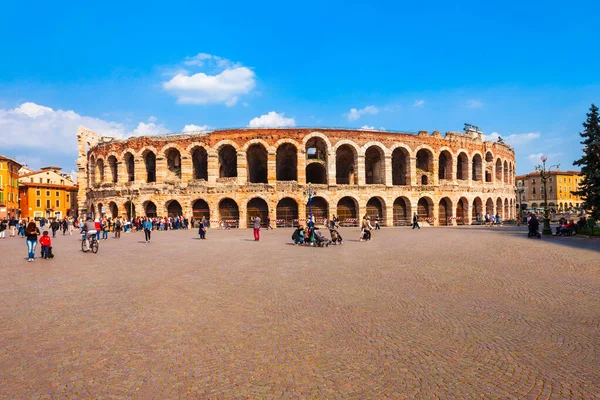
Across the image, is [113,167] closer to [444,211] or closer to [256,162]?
[256,162]

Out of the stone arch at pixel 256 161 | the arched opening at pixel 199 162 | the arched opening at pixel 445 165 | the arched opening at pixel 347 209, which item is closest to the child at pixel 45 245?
the stone arch at pixel 256 161

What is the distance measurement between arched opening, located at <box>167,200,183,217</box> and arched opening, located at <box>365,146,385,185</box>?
2122 centimetres

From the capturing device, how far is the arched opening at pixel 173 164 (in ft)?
113

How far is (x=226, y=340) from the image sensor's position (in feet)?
16.3

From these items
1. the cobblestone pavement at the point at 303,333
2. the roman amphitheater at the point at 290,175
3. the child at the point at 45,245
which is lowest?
the cobblestone pavement at the point at 303,333

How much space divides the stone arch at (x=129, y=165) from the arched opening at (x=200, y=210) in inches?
347

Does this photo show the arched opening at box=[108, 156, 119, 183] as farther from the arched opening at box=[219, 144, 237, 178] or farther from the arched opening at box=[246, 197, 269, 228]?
the arched opening at box=[246, 197, 269, 228]

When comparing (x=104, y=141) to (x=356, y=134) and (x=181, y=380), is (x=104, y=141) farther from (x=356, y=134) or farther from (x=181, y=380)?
(x=181, y=380)

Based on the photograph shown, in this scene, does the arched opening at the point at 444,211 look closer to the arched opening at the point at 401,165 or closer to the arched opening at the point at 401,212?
the arched opening at the point at 401,212

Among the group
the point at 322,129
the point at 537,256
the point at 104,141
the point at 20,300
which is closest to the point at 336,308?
the point at 20,300

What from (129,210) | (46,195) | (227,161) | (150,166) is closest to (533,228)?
(227,161)

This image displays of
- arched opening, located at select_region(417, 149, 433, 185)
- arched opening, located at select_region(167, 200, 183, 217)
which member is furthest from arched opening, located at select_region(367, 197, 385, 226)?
arched opening, located at select_region(167, 200, 183, 217)

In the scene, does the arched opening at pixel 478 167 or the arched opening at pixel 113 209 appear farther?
the arched opening at pixel 478 167

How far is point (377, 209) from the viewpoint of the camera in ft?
113
